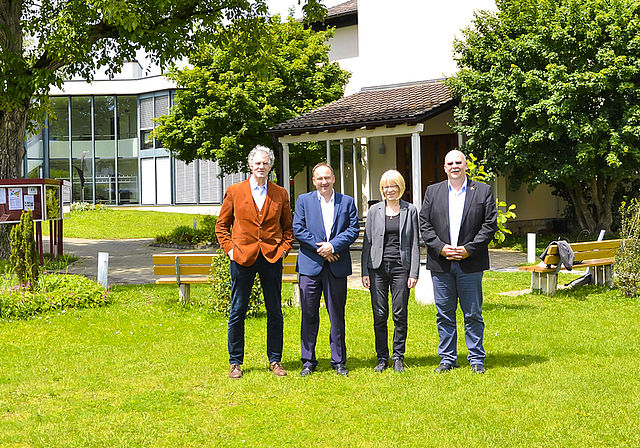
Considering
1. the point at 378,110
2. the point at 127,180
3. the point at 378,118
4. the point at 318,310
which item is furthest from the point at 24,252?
the point at 127,180

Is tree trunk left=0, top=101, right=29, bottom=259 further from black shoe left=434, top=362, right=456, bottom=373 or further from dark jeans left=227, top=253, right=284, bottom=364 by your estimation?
black shoe left=434, top=362, right=456, bottom=373

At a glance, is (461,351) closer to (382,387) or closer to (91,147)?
(382,387)

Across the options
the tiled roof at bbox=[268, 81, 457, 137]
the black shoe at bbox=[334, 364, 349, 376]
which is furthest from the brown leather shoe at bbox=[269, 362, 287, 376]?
the tiled roof at bbox=[268, 81, 457, 137]

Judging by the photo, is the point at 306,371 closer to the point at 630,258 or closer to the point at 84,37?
the point at 630,258

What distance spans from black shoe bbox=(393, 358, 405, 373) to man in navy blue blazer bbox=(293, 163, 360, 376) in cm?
43

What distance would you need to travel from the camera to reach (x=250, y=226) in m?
5.94

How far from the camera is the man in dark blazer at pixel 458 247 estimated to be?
19.8 feet

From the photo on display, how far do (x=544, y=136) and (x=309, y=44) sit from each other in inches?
370

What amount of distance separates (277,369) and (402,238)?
1.56m

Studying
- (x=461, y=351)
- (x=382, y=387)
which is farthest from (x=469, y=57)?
(x=382, y=387)

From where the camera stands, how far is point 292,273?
9.31 metres

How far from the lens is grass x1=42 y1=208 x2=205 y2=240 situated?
25.0 meters

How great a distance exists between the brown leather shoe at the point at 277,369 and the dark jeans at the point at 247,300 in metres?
0.04

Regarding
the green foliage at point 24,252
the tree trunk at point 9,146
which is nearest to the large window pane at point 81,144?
the tree trunk at point 9,146
